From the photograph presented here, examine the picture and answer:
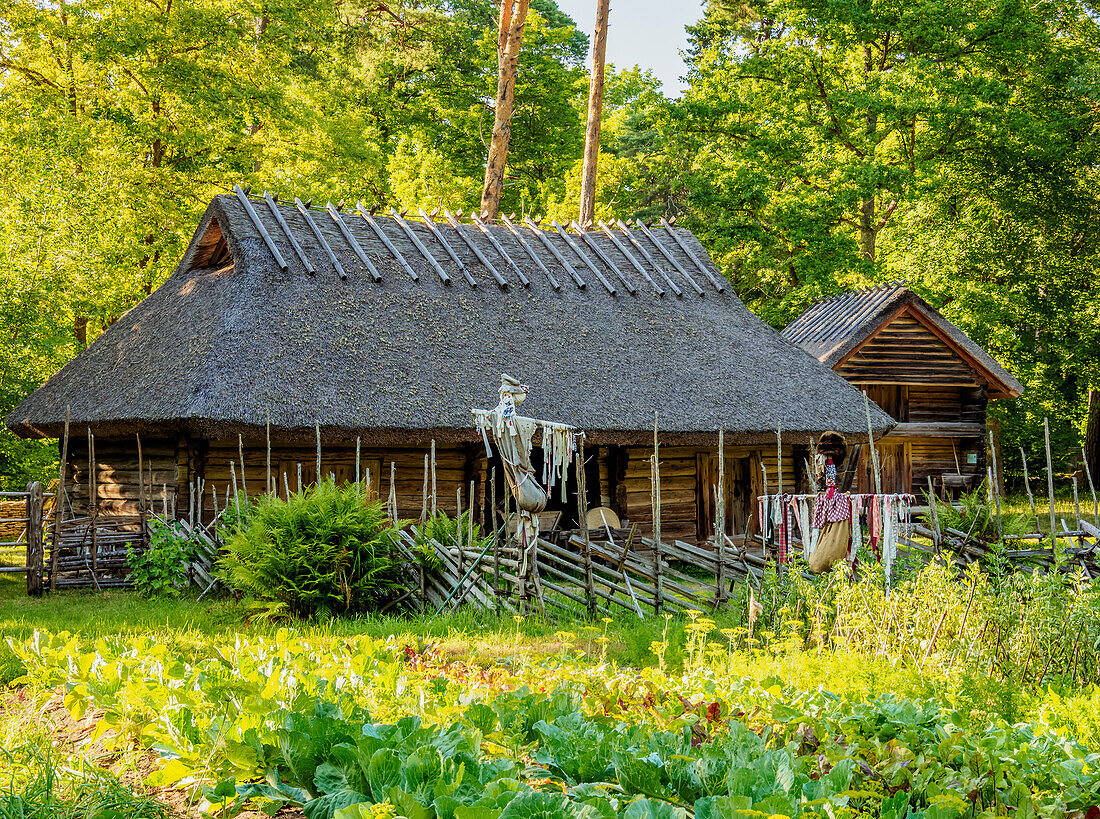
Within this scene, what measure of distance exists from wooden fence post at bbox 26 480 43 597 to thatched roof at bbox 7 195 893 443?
1.63 m

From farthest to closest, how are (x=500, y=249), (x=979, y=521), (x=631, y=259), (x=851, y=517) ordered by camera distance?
(x=631, y=259)
(x=500, y=249)
(x=979, y=521)
(x=851, y=517)

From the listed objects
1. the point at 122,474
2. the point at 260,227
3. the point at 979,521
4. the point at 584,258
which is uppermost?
the point at 260,227

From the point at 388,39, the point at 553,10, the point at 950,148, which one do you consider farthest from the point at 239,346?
the point at 553,10

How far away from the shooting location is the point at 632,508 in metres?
14.8

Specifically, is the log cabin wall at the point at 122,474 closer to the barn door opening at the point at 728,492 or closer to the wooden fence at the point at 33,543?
the wooden fence at the point at 33,543

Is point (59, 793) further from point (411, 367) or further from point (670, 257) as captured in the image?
point (670, 257)

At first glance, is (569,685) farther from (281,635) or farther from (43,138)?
(43,138)

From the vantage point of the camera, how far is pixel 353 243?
15.6 m

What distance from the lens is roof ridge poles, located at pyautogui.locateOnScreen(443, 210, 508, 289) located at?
15781 mm

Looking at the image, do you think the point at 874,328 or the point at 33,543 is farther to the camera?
the point at 874,328

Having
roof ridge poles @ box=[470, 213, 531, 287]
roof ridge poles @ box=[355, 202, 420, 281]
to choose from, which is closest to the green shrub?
roof ridge poles @ box=[355, 202, 420, 281]

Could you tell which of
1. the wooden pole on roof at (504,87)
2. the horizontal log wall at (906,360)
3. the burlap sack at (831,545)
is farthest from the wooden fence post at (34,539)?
the horizontal log wall at (906,360)

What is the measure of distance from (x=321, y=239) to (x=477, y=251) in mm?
2699

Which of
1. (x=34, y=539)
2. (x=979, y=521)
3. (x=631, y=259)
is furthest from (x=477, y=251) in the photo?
(x=979, y=521)
